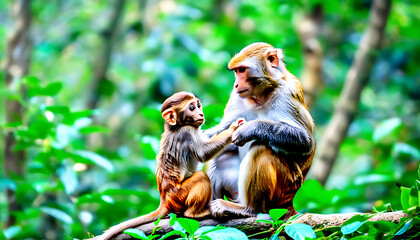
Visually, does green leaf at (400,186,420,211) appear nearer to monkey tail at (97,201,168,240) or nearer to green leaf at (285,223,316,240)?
green leaf at (285,223,316,240)

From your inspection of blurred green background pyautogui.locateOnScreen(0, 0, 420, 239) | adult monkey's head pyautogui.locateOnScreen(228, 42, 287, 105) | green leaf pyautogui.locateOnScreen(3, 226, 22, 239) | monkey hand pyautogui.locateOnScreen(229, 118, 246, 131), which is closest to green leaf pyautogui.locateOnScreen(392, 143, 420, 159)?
blurred green background pyautogui.locateOnScreen(0, 0, 420, 239)

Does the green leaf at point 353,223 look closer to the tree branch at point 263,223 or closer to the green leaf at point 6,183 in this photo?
the tree branch at point 263,223

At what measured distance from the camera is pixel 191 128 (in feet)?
16.0

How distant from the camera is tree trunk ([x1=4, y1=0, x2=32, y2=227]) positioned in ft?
31.4

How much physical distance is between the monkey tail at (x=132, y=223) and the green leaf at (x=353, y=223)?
1720mm

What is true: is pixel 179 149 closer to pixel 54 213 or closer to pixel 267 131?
pixel 267 131

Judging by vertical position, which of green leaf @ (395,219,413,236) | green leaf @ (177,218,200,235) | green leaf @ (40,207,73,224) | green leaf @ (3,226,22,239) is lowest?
green leaf @ (395,219,413,236)

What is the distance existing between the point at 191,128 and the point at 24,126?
12.5 feet

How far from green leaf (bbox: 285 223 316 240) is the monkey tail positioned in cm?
131

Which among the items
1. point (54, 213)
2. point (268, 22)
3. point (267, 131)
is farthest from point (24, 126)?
point (268, 22)

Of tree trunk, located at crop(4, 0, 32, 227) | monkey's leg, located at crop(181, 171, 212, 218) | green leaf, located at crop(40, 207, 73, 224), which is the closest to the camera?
monkey's leg, located at crop(181, 171, 212, 218)

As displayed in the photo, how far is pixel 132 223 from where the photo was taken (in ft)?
14.5

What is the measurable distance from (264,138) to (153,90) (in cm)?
745

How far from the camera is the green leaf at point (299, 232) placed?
3.71m
